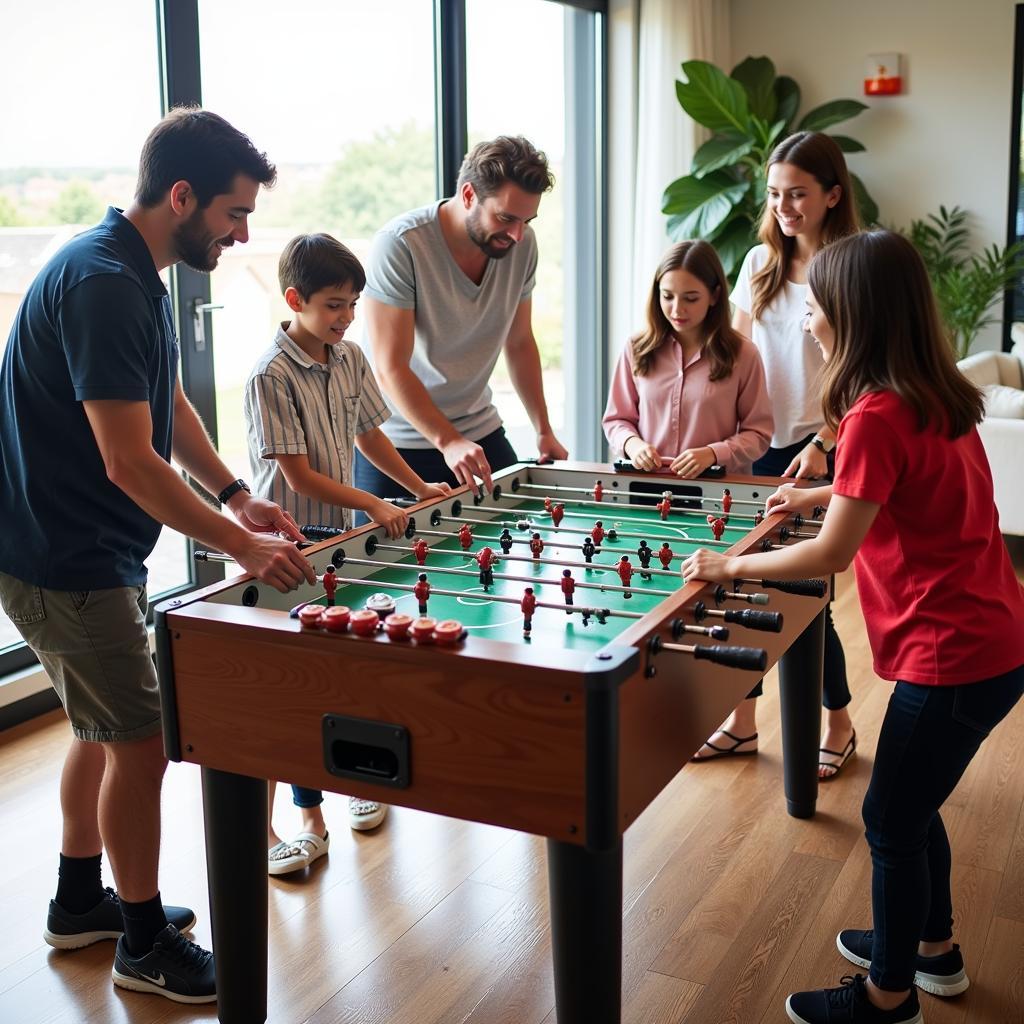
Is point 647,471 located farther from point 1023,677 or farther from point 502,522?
point 1023,677

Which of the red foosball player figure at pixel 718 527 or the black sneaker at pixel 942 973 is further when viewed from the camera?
the red foosball player figure at pixel 718 527

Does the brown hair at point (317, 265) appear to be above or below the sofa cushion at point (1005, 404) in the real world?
→ above

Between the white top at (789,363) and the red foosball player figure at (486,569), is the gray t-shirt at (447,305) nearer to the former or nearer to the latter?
the white top at (789,363)

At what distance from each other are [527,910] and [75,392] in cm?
136

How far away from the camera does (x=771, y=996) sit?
84.5 inches

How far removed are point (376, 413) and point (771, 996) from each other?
59.9 inches

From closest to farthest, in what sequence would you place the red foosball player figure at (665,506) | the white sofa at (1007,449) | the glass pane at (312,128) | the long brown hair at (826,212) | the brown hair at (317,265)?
1. the brown hair at (317,265)
2. the red foosball player figure at (665,506)
3. the long brown hair at (826,212)
4. the glass pane at (312,128)
5. the white sofa at (1007,449)

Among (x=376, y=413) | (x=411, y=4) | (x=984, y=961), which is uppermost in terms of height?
(x=411, y=4)

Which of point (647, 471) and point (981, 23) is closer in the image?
point (647, 471)

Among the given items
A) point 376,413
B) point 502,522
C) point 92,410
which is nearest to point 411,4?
point 376,413

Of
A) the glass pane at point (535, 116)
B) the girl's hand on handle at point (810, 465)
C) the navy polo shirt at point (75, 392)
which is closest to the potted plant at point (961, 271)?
the glass pane at point (535, 116)

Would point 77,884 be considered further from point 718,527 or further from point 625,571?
point 718,527

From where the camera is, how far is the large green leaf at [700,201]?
559cm

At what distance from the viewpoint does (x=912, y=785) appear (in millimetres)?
1910
